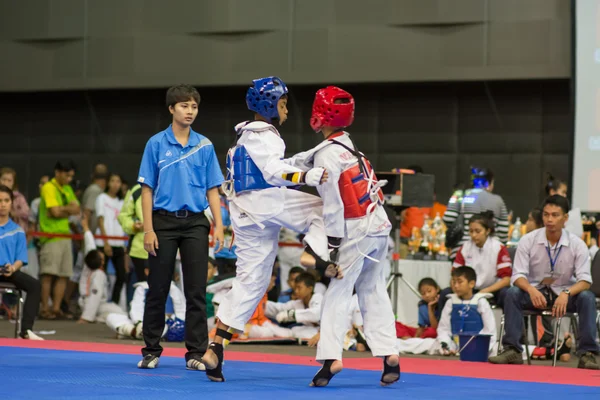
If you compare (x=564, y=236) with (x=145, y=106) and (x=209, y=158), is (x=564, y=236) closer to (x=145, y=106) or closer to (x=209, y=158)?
(x=209, y=158)

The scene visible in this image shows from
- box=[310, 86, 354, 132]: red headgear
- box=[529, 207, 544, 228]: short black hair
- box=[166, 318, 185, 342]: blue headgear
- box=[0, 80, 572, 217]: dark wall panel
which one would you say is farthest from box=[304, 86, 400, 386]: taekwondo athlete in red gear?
box=[0, 80, 572, 217]: dark wall panel

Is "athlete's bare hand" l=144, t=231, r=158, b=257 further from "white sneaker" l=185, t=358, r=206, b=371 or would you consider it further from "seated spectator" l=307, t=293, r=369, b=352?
"seated spectator" l=307, t=293, r=369, b=352

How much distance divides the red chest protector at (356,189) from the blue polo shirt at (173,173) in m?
0.87

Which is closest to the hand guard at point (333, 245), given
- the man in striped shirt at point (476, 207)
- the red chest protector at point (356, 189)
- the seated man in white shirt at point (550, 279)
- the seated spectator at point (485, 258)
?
the red chest protector at point (356, 189)

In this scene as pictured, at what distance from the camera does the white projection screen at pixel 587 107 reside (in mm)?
10250

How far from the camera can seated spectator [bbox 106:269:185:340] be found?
27.0 ft

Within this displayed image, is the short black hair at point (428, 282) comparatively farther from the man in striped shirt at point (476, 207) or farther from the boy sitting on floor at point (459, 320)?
the boy sitting on floor at point (459, 320)

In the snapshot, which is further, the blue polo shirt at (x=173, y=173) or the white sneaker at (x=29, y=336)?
the white sneaker at (x=29, y=336)

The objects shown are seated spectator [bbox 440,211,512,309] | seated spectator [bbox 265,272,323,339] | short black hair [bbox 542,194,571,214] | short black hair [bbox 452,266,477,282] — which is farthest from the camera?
seated spectator [bbox 265,272,323,339]

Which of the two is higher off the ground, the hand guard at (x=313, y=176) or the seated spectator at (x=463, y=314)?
the hand guard at (x=313, y=176)

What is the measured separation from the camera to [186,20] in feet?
43.9

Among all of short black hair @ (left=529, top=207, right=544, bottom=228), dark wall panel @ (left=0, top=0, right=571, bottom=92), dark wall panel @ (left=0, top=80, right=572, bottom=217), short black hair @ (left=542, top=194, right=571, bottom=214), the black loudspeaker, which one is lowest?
short black hair @ (left=529, top=207, right=544, bottom=228)

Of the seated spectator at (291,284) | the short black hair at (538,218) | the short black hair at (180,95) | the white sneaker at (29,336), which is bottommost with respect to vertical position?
the white sneaker at (29,336)

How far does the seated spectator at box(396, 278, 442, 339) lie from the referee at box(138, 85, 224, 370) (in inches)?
123
